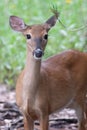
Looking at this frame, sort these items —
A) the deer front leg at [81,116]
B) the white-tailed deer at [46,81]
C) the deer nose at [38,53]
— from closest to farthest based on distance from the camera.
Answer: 1. the deer nose at [38,53]
2. the white-tailed deer at [46,81]
3. the deer front leg at [81,116]

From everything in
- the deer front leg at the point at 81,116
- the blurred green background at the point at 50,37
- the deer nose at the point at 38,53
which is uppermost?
the deer nose at the point at 38,53

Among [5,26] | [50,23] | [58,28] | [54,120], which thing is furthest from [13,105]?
[5,26]

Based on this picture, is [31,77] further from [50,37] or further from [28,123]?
[50,37]

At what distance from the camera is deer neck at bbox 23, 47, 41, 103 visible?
6.64 m

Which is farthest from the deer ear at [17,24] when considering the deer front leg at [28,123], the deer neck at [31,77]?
the deer front leg at [28,123]

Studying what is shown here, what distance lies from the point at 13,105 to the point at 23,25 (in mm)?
2156

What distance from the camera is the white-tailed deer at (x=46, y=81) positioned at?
662cm

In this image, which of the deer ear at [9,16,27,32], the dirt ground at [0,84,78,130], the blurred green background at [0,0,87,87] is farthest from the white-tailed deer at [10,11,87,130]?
the blurred green background at [0,0,87,87]

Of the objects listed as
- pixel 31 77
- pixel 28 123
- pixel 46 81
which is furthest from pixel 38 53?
pixel 28 123

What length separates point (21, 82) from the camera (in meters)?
6.79

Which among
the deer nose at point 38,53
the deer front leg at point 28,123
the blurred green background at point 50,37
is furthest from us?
the blurred green background at point 50,37

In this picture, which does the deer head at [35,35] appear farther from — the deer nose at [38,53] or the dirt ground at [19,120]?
the dirt ground at [19,120]

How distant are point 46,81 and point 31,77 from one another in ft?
0.77

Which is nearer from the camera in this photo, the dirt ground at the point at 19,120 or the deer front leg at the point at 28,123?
Answer: the deer front leg at the point at 28,123
